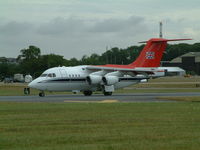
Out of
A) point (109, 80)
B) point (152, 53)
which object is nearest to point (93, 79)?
point (109, 80)

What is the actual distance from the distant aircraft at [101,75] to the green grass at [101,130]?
84.8 ft

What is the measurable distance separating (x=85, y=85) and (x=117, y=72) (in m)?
3.73

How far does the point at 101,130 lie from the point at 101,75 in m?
36.4

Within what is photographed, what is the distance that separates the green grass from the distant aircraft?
25847 mm

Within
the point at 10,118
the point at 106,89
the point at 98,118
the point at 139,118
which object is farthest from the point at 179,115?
the point at 106,89

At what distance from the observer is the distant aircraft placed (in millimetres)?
51844

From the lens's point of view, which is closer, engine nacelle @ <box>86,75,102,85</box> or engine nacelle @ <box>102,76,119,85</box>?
engine nacelle @ <box>86,75,102,85</box>

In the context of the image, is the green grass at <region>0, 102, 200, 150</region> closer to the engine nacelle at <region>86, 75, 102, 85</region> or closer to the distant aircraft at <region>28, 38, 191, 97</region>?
the distant aircraft at <region>28, 38, 191, 97</region>

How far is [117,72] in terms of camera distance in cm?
5547

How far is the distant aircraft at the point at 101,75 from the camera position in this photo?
51.8 m

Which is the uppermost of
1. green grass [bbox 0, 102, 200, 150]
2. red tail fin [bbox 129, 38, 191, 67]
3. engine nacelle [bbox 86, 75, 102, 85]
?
red tail fin [bbox 129, 38, 191, 67]

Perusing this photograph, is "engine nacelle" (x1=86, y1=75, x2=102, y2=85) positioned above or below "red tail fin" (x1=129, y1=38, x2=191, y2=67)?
below

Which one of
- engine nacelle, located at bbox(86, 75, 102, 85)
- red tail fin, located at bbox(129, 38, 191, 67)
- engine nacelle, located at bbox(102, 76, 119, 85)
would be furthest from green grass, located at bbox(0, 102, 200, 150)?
red tail fin, located at bbox(129, 38, 191, 67)

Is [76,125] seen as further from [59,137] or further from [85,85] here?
[85,85]
